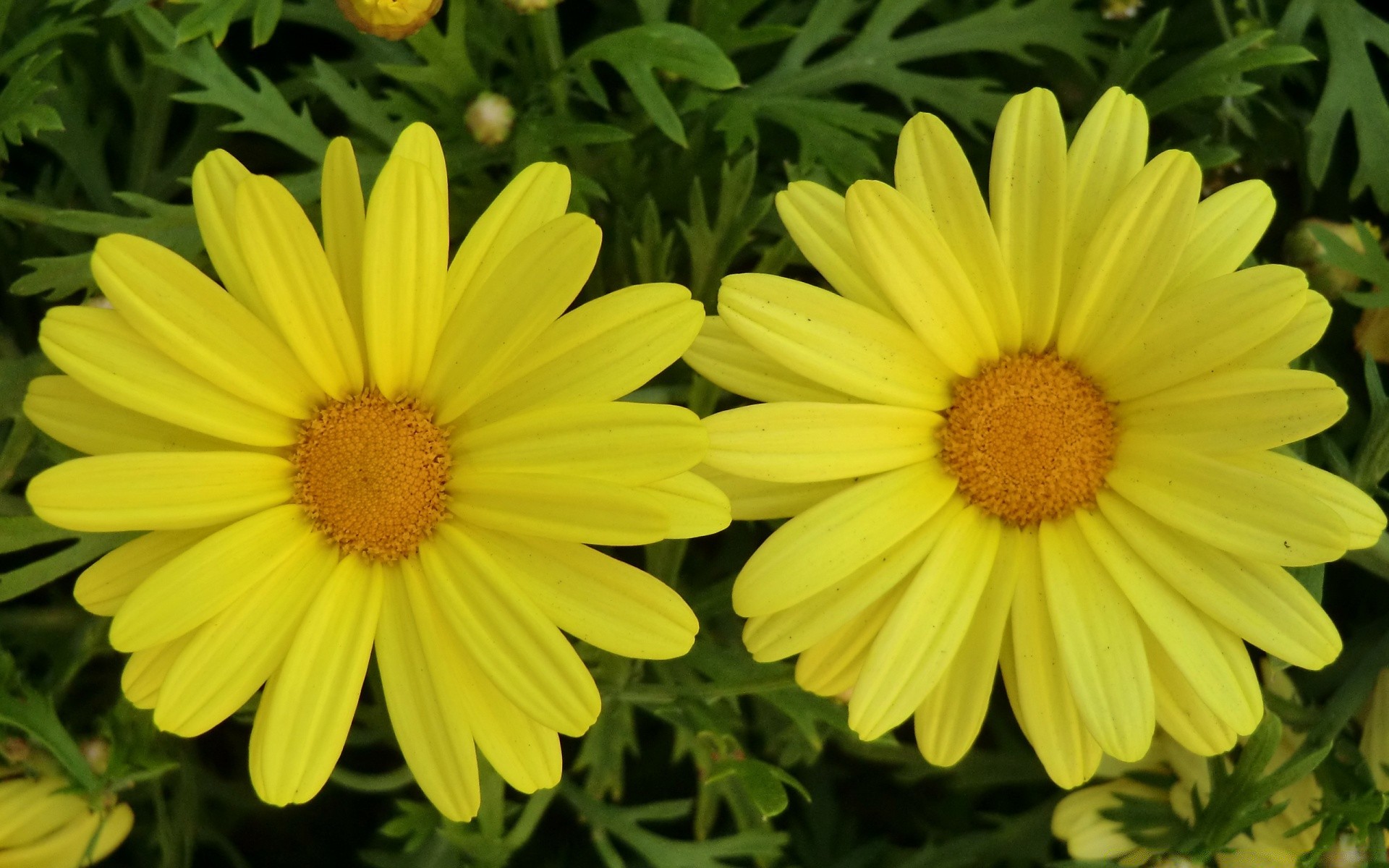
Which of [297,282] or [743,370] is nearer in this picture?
[297,282]

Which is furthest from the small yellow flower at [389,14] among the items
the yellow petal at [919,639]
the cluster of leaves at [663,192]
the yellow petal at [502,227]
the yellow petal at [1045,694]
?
the yellow petal at [1045,694]

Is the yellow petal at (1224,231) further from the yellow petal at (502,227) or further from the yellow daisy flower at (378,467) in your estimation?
the yellow petal at (502,227)

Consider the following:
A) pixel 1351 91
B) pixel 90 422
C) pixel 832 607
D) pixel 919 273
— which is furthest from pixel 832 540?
pixel 1351 91

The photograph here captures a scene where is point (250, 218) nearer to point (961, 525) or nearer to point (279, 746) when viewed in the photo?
point (279, 746)

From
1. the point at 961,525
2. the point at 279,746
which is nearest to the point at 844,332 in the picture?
the point at 961,525

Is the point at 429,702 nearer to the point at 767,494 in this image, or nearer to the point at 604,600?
the point at 604,600
